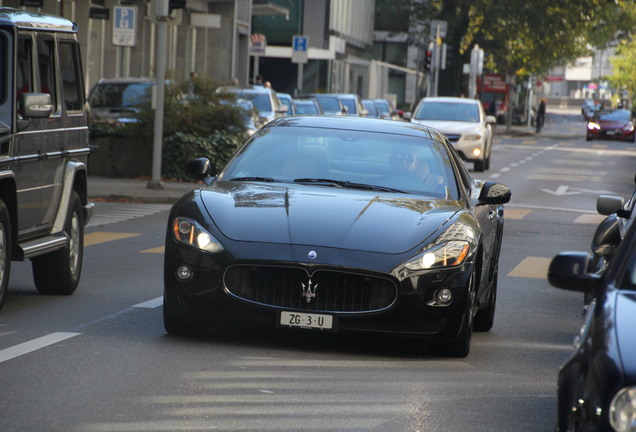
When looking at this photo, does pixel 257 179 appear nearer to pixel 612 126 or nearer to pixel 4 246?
pixel 4 246

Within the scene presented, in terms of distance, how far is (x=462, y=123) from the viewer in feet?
109

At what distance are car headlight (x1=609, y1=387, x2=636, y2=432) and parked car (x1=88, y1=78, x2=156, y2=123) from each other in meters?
21.6

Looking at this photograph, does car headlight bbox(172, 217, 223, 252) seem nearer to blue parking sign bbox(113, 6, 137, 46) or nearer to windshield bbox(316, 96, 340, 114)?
blue parking sign bbox(113, 6, 137, 46)

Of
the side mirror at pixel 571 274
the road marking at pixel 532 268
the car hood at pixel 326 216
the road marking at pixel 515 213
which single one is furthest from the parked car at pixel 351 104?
the side mirror at pixel 571 274

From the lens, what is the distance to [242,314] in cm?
787

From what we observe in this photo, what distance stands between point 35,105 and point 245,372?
2.94 m

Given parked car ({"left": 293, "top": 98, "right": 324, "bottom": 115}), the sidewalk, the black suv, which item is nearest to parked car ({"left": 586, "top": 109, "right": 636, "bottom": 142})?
parked car ({"left": 293, "top": 98, "right": 324, "bottom": 115})

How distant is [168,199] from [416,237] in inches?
513

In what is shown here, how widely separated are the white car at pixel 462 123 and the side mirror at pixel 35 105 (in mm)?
22860

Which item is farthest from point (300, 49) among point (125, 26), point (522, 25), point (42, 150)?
point (42, 150)

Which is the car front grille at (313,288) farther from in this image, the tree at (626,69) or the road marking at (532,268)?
the tree at (626,69)

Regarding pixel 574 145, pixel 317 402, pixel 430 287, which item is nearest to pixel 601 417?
pixel 317 402

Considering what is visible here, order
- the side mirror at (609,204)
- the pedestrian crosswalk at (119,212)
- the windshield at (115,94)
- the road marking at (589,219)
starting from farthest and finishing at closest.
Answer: the windshield at (115,94)
the road marking at (589,219)
the pedestrian crosswalk at (119,212)
the side mirror at (609,204)

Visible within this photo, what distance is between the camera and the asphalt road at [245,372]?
6.22 metres
